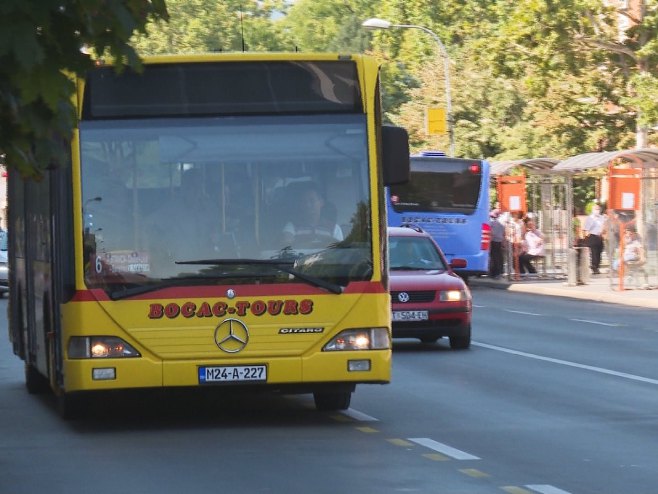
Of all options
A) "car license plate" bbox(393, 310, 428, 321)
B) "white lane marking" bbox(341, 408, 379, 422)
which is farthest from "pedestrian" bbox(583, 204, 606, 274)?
"white lane marking" bbox(341, 408, 379, 422)

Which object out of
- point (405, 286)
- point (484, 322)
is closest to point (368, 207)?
point (405, 286)

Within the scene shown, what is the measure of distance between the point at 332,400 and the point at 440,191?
2796cm

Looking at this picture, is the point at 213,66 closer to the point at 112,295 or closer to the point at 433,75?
the point at 112,295

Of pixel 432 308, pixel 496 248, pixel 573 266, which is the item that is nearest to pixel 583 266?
pixel 573 266

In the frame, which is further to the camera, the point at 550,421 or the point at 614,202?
the point at 614,202

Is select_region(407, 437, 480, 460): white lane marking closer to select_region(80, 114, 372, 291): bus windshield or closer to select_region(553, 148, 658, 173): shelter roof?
select_region(80, 114, 372, 291): bus windshield

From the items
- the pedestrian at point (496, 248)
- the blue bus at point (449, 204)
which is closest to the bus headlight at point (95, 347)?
the blue bus at point (449, 204)

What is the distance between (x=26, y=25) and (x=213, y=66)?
189 inches

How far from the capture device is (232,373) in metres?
12.3

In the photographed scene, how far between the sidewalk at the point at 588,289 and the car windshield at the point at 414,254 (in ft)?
33.9

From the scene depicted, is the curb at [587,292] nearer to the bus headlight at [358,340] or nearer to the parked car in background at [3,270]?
the parked car in background at [3,270]

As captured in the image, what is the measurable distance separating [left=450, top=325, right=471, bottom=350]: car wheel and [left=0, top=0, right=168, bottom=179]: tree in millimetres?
12499

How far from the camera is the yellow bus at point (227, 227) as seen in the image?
12242 millimetres

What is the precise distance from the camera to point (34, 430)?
13.0 meters
